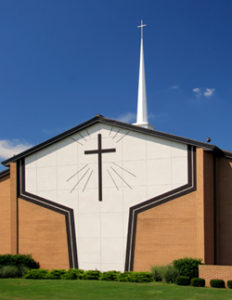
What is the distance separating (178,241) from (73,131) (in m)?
10.1

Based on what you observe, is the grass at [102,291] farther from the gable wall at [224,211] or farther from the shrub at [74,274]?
the gable wall at [224,211]

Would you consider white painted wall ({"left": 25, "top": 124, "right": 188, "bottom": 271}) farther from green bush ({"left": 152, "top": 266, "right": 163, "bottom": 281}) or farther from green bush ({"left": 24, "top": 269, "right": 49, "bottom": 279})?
green bush ({"left": 152, "top": 266, "right": 163, "bottom": 281})

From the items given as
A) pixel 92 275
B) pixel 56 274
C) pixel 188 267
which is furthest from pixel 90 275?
pixel 188 267

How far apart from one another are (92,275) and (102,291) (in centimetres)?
562

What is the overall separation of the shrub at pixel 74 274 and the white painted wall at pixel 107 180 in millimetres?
944

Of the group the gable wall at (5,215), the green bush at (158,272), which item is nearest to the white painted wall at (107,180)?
the green bush at (158,272)

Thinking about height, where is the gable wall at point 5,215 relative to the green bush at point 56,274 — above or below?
above

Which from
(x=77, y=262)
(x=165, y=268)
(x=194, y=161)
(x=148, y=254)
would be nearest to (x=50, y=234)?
(x=77, y=262)

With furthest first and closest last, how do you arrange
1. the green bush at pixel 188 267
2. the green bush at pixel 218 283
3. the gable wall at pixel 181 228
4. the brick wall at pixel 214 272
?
the gable wall at pixel 181 228 → the green bush at pixel 188 267 → the brick wall at pixel 214 272 → the green bush at pixel 218 283

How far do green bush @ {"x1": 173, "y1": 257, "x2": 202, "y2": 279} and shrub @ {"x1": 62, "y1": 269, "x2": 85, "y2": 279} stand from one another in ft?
20.8

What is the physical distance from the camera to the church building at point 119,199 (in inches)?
1069

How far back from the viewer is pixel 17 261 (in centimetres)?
3006

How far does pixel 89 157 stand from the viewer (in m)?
30.2

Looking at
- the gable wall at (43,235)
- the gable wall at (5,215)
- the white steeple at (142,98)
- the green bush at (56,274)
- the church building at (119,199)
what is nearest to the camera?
the church building at (119,199)
